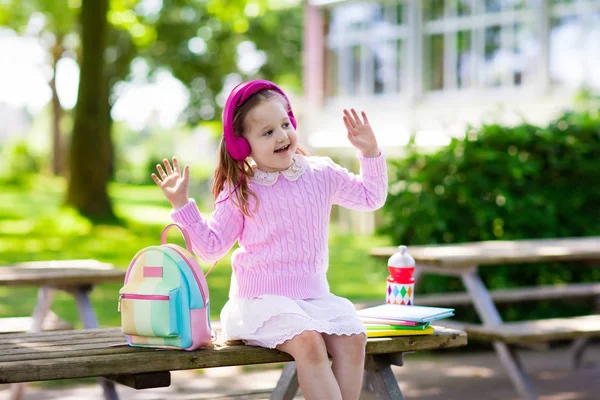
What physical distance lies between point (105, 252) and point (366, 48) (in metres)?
9.86

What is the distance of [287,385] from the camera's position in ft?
14.3

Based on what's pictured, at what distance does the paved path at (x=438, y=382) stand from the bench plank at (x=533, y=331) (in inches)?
21.1

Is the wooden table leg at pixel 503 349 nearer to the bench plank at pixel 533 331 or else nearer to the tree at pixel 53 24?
the bench plank at pixel 533 331

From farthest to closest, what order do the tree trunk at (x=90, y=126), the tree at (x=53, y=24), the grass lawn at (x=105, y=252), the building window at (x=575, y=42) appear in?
the tree at (x=53, y=24) → the tree trunk at (x=90, y=126) → the building window at (x=575, y=42) → the grass lawn at (x=105, y=252)

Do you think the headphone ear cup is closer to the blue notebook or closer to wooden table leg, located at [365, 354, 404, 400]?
the blue notebook

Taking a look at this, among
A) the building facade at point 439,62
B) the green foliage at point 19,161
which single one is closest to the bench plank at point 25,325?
the building facade at point 439,62

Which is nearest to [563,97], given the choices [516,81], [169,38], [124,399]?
[516,81]

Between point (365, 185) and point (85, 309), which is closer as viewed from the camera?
point (365, 185)

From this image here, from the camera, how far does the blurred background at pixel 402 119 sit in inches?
308

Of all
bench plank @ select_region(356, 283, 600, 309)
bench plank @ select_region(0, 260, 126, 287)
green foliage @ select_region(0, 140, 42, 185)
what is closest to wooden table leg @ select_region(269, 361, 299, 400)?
bench plank @ select_region(0, 260, 126, 287)

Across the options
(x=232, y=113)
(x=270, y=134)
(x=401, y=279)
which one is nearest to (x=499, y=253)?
(x=401, y=279)

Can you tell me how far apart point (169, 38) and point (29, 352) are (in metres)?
31.9

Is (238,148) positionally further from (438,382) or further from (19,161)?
(19,161)

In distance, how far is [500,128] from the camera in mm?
7906
